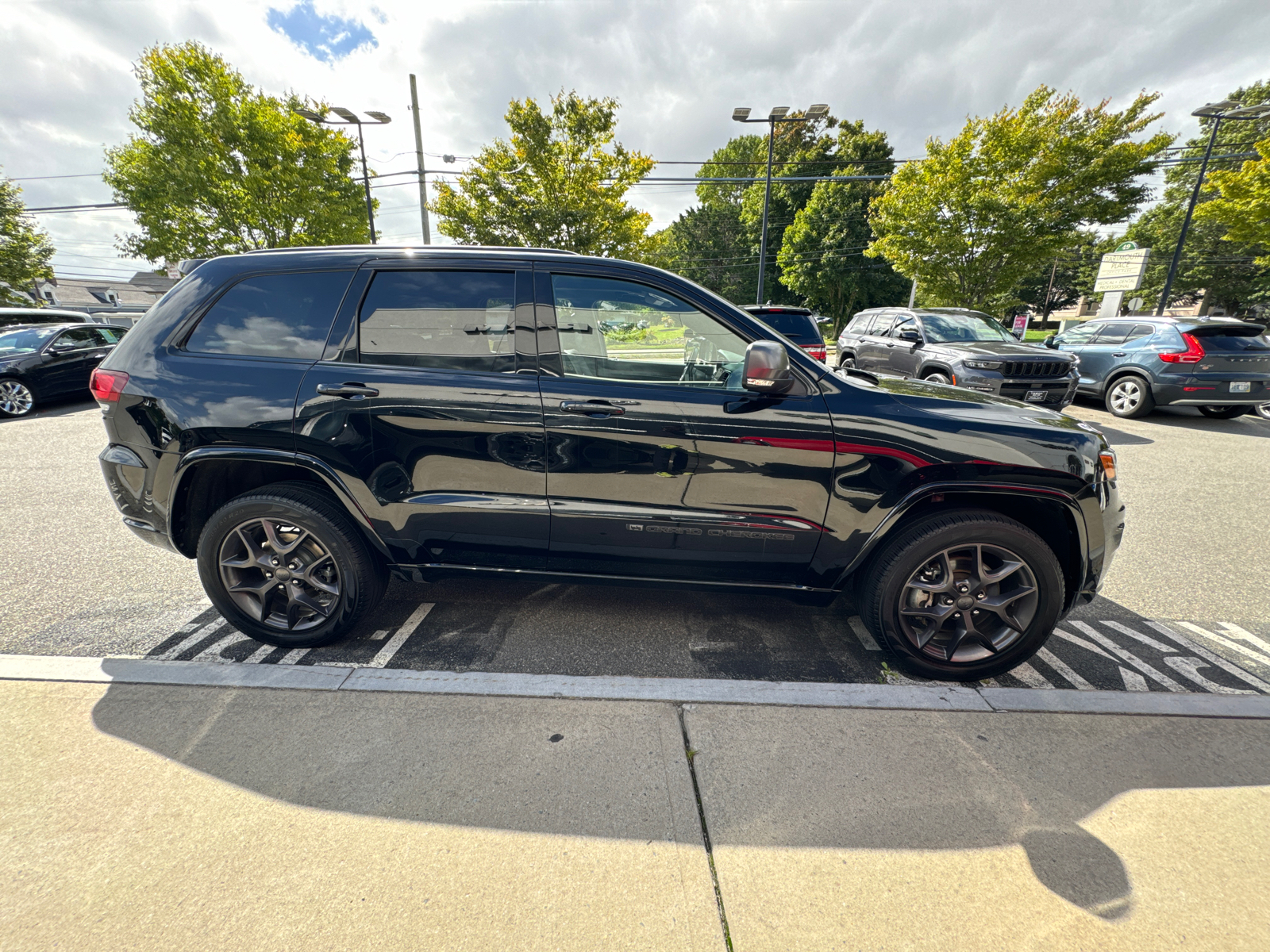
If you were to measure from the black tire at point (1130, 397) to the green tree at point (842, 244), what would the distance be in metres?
28.5

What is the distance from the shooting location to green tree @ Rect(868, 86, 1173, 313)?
45.3ft

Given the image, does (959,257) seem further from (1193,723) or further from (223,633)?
(223,633)

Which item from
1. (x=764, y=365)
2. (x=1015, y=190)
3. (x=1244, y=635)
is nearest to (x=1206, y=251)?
(x=1015, y=190)

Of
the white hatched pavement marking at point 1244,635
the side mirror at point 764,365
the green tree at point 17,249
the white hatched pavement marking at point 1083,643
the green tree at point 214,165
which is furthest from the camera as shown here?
the green tree at point 17,249

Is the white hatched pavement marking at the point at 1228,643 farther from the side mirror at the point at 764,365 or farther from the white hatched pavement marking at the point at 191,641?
the white hatched pavement marking at the point at 191,641

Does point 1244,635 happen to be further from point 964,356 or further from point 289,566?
point 964,356

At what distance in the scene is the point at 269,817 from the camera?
1.78 meters

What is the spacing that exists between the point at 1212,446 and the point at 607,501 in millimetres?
9278

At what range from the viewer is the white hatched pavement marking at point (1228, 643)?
2.79 metres

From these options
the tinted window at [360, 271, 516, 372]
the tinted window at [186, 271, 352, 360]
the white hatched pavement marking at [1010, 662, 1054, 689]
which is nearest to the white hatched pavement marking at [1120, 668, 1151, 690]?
the white hatched pavement marking at [1010, 662, 1054, 689]

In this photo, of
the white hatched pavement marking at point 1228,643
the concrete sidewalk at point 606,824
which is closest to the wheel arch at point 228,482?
the concrete sidewalk at point 606,824

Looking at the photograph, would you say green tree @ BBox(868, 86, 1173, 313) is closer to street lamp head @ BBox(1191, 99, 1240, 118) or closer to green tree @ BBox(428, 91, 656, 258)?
street lamp head @ BBox(1191, 99, 1240, 118)

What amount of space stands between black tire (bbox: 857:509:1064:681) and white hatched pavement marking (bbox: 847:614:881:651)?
0.25 metres

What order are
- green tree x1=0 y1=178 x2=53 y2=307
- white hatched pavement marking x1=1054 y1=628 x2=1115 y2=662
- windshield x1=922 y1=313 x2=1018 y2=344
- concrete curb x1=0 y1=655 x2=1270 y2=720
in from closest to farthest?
concrete curb x1=0 y1=655 x2=1270 y2=720 < white hatched pavement marking x1=1054 y1=628 x2=1115 y2=662 < windshield x1=922 y1=313 x2=1018 y2=344 < green tree x1=0 y1=178 x2=53 y2=307
